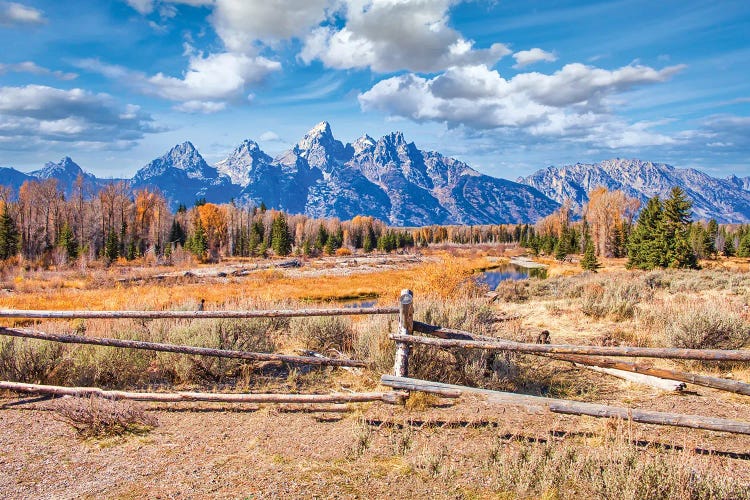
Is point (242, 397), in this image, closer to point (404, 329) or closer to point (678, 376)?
point (404, 329)

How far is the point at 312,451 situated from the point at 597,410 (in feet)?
10.6

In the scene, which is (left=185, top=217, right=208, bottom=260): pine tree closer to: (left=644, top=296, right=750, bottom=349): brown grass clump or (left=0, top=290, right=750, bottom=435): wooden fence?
(left=0, top=290, right=750, bottom=435): wooden fence

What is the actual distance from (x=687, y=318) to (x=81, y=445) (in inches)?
410

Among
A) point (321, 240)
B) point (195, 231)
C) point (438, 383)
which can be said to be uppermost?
point (195, 231)

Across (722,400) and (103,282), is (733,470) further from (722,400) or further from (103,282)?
(103,282)

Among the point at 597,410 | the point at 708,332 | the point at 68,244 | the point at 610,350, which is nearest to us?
the point at 597,410

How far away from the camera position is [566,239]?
77000 mm

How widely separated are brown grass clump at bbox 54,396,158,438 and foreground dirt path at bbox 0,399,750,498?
0.14 m

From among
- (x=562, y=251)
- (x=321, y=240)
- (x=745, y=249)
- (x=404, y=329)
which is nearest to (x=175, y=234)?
(x=321, y=240)

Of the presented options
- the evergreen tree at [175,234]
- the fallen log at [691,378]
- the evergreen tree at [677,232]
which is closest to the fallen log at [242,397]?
the fallen log at [691,378]

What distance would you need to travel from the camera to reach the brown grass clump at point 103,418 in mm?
5020

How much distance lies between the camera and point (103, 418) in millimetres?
5055

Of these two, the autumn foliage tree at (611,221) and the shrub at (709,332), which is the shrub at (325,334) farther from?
the autumn foliage tree at (611,221)

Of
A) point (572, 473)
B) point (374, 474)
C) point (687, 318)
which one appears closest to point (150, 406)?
point (374, 474)
